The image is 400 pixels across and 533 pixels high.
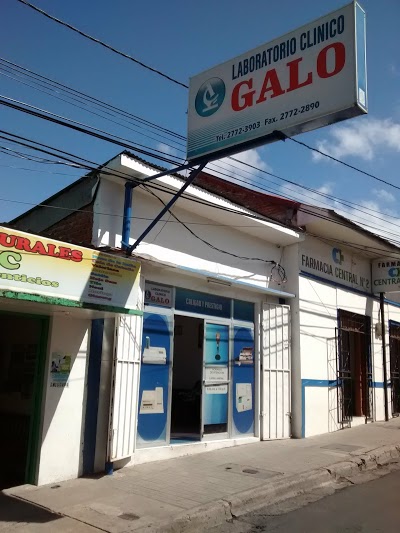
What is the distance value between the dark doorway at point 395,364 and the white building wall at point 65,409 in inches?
457

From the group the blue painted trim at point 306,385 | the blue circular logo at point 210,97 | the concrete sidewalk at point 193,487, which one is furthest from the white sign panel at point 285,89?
the blue painted trim at point 306,385

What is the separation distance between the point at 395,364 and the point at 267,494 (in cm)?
1117

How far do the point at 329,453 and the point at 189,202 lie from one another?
18.0 ft

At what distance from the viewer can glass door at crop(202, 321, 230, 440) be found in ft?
32.7

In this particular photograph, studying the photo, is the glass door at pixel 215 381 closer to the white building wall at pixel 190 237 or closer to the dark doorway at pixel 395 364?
the white building wall at pixel 190 237

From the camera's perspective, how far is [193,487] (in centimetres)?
705

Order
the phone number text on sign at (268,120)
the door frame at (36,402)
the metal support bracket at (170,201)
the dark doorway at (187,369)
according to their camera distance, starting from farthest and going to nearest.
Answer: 1. the dark doorway at (187,369)
2. the door frame at (36,402)
3. the metal support bracket at (170,201)
4. the phone number text on sign at (268,120)

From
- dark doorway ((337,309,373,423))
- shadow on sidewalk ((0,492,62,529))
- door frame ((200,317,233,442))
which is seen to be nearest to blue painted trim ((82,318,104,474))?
shadow on sidewalk ((0,492,62,529))

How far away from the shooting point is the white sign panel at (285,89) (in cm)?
600

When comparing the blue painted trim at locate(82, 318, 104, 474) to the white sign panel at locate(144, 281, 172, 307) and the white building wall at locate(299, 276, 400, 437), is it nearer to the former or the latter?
the white sign panel at locate(144, 281, 172, 307)

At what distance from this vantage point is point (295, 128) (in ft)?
20.5

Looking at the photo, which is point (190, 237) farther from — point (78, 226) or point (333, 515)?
point (333, 515)

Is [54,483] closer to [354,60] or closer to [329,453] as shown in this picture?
[329,453]

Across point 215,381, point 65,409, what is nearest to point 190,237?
point 215,381
